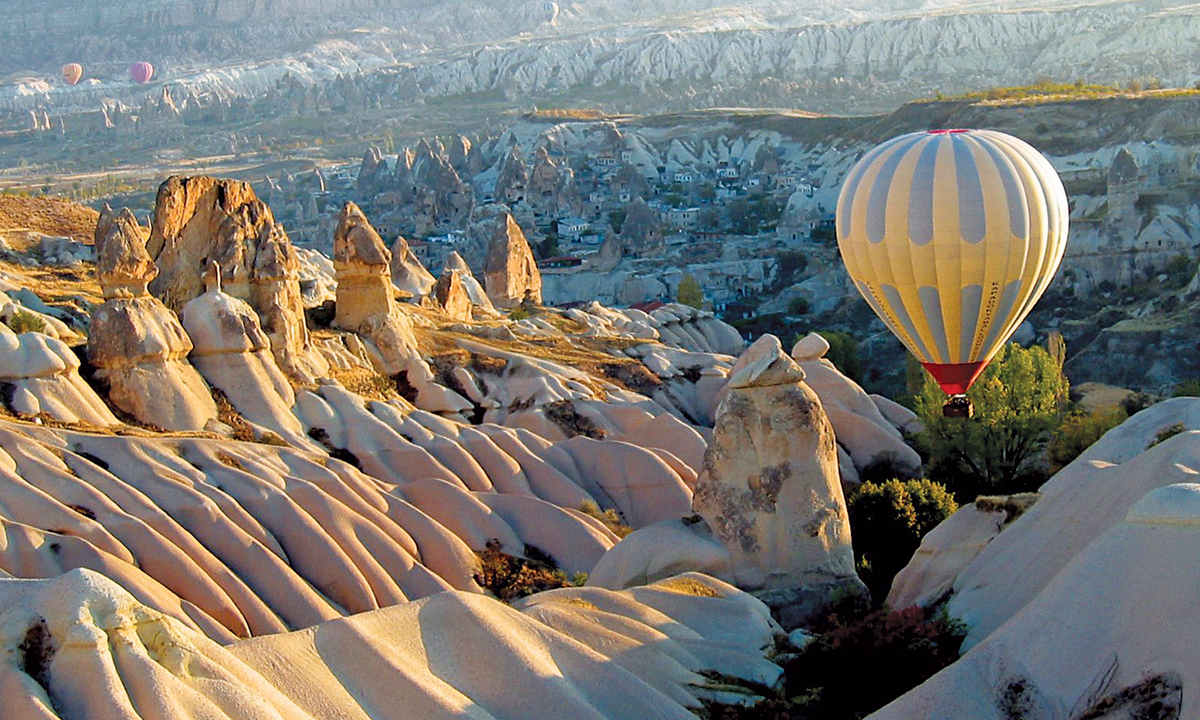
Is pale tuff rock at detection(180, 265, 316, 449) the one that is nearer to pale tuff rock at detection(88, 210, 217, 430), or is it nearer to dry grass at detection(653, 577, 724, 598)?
pale tuff rock at detection(88, 210, 217, 430)

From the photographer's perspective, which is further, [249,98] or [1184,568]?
[249,98]

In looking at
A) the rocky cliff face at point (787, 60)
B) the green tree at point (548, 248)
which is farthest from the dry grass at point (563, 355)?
the rocky cliff face at point (787, 60)

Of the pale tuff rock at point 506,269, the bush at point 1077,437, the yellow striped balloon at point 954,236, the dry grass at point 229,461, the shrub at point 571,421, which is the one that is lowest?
the pale tuff rock at point 506,269

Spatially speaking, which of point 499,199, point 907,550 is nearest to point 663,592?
point 907,550

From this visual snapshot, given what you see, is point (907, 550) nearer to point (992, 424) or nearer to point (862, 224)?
point (862, 224)

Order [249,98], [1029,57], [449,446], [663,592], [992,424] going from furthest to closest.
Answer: [249,98]
[1029,57]
[992,424]
[449,446]
[663,592]

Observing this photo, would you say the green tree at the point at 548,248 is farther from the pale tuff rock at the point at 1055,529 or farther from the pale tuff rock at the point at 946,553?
the pale tuff rock at the point at 1055,529
